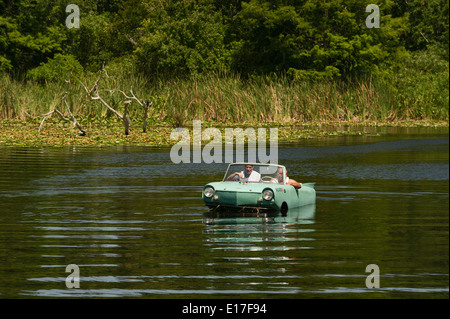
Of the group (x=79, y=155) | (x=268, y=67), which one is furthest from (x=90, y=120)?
(x=268, y=67)

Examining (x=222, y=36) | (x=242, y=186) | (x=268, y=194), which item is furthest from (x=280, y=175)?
(x=222, y=36)

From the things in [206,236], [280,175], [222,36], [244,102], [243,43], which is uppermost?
[222,36]

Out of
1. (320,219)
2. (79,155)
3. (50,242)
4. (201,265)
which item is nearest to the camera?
(201,265)

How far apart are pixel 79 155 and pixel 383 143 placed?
44.6 feet

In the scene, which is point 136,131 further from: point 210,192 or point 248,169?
point 210,192

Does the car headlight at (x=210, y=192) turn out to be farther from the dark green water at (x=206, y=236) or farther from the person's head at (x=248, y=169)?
the person's head at (x=248, y=169)

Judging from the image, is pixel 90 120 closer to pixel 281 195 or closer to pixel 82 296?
pixel 281 195

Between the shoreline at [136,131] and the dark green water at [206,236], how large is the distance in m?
9.88

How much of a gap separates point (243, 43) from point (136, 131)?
81.4ft

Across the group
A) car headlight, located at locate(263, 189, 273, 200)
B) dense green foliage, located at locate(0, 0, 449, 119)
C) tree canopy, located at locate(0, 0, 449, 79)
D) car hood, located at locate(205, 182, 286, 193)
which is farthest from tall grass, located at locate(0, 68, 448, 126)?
car headlight, located at locate(263, 189, 273, 200)

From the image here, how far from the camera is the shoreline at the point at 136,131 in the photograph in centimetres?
4081

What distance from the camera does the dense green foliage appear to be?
62.7 m

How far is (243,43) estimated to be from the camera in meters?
69.5

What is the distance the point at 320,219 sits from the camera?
61.8ft
